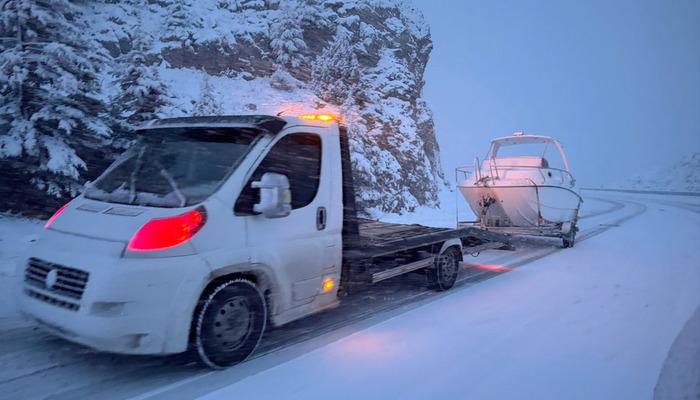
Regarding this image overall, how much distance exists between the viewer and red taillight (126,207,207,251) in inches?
131

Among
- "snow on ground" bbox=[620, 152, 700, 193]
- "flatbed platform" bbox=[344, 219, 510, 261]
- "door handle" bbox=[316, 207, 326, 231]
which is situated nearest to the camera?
"door handle" bbox=[316, 207, 326, 231]

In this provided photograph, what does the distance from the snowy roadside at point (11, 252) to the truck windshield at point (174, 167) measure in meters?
1.23

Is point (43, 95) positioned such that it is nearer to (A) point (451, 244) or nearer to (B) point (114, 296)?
(B) point (114, 296)

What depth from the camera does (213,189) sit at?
3791 mm

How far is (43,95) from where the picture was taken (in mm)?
9531

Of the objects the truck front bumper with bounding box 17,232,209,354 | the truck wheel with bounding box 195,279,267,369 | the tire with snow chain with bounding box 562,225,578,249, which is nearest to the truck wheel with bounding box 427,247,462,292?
the truck wheel with bounding box 195,279,267,369

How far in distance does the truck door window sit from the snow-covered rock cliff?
513 inches

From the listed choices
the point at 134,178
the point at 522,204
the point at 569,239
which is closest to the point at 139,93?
the point at 134,178

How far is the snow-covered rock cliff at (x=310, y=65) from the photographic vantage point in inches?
846

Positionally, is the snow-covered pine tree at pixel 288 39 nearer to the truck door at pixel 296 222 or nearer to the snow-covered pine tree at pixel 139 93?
the snow-covered pine tree at pixel 139 93

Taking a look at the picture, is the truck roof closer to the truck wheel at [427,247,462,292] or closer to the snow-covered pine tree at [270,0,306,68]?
the truck wheel at [427,247,462,292]

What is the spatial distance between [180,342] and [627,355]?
405cm

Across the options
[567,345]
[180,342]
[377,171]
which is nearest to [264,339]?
[180,342]

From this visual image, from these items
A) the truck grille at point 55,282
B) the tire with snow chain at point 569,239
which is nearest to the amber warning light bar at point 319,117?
the truck grille at point 55,282
